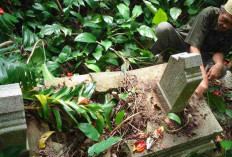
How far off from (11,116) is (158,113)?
1.69 metres

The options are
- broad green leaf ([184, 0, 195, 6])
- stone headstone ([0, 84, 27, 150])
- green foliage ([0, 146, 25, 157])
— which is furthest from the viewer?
broad green leaf ([184, 0, 195, 6])

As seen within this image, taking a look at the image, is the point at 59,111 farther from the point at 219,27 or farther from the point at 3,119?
the point at 219,27

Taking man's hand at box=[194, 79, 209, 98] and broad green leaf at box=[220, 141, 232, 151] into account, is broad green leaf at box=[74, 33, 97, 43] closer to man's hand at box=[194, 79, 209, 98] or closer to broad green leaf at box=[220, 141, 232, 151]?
man's hand at box=[194, 79, 209, 98]

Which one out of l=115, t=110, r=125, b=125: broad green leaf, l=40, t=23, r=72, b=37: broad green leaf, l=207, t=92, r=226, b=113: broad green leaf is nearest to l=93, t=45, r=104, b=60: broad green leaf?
l=40, t=23, r=72, b=37: broad green leaf

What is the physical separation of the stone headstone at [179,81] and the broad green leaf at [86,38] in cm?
129

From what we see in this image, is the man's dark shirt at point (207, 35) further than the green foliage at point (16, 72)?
Yes

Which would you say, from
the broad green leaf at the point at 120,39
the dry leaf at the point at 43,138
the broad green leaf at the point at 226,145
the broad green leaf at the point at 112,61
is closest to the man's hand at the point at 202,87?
the broad green leaf at the point at 226,145

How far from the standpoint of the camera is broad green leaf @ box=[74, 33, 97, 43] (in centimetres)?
345

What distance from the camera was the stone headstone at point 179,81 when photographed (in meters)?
2.31

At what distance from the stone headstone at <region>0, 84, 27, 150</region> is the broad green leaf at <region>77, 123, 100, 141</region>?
2.06 ft

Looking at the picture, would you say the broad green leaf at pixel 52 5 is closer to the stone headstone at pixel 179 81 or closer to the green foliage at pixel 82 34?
the green foliage at pixel 82 34

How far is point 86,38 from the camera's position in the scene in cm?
351

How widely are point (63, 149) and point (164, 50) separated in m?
2.06

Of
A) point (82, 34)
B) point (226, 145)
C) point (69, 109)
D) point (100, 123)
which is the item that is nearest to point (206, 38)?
point (226, 145)
